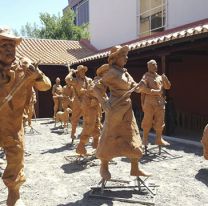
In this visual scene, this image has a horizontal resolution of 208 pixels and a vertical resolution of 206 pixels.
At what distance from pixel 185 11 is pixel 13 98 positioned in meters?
9.65

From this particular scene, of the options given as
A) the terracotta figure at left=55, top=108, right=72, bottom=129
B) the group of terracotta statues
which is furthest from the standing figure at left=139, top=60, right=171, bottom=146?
the terracotta figure at left=55, top=108, right=72, bottom=129

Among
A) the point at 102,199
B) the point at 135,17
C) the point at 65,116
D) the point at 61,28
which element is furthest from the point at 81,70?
the point at 61,28

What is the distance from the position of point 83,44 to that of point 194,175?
626 inches

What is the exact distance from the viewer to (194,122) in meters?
11.6

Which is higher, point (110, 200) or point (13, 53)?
point (13, 53)

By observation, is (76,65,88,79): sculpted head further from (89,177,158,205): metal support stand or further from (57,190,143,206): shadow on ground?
(57,190,143,206): shadow on ground

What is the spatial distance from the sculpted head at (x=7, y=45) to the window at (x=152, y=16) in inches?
408

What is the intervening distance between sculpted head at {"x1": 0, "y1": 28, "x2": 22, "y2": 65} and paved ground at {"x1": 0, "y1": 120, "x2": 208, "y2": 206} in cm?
186

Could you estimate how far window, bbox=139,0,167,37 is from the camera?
1332 cm

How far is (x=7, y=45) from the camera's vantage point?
3.47 meters

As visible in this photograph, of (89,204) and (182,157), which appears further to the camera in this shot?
(182,157)

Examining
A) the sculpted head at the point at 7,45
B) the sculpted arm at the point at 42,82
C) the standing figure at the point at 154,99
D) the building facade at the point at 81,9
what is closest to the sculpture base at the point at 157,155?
the standing figure at the point at 154,99

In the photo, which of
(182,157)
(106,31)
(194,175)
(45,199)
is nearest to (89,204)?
(45,199)

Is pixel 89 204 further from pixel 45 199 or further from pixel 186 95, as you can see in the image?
pixel 186 95
